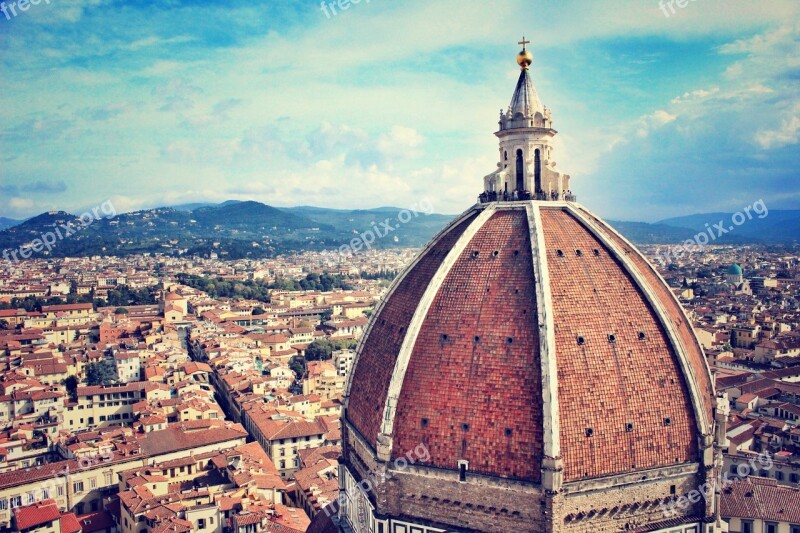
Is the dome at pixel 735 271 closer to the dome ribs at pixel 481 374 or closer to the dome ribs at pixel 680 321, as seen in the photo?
the dome ribs at pixel 680 321

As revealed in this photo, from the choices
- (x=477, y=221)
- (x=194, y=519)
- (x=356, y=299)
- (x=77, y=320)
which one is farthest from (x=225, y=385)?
(x=356, y=299)

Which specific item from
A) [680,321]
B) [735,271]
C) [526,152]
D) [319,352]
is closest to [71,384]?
[319,352]

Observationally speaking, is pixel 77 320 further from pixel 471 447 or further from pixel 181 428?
pixel 471 447

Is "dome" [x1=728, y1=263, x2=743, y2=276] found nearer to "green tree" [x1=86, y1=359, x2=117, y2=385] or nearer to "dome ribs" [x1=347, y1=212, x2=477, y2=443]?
"green tree" [x1=86, y1=359, x2=117, y2=385]

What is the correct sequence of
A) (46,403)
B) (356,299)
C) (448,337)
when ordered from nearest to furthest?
(448,337), (46,403), (356,299)

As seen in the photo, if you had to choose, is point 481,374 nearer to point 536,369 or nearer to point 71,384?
point 536,369

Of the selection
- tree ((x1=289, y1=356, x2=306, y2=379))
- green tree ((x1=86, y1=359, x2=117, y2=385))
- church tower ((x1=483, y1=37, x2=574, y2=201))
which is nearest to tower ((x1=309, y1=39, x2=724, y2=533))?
Answer: church tower ((x1=483, y1=37, x2=574, y2=201))
